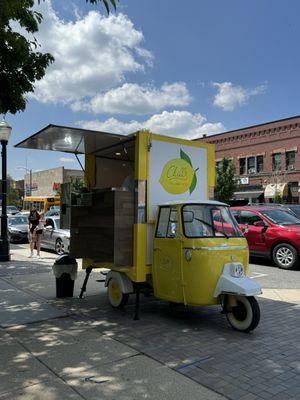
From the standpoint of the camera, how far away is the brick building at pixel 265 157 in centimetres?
3456

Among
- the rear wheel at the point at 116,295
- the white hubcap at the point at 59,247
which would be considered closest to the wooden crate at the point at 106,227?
the rear wheel at the point at 116,295

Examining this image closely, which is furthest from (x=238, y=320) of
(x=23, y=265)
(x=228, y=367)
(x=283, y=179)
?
(x=283, y=179)

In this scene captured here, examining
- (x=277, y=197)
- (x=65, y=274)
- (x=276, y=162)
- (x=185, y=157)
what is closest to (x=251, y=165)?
(x=276, y=162)

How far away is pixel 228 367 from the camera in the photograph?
177 inches

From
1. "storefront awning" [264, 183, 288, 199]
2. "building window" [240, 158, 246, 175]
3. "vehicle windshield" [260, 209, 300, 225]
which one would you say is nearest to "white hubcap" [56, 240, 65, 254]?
"vehicle windshield" [260, 209, 300, 225]

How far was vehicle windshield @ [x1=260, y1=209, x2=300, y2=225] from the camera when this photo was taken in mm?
12227

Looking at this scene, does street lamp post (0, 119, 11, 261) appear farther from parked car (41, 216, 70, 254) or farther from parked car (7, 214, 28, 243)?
parked car (7, 214, 28, 243)

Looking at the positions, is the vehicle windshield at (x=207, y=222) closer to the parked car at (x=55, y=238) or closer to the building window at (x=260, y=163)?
the parked car at (x=55, y=238)

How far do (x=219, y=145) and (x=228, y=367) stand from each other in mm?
37795

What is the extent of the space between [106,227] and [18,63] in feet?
9.90

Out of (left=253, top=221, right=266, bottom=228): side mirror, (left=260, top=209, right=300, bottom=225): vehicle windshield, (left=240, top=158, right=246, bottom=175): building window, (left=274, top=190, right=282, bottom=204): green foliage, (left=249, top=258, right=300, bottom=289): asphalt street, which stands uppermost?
(left=240, top=158, right=246, bottom=175): building window

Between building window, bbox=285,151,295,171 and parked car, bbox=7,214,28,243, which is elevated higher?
building window, bbox=285,151,295,171

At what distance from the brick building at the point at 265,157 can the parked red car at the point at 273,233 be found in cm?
2251

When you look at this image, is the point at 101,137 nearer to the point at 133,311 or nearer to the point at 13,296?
the point at 133,311
